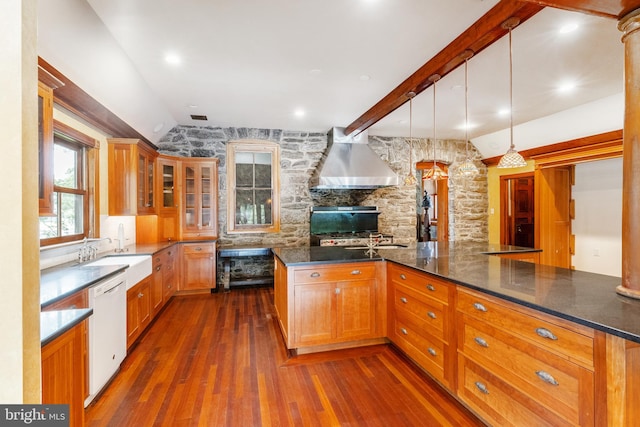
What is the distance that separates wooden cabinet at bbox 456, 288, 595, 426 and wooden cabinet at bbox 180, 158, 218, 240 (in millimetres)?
4233

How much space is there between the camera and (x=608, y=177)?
4797 mm

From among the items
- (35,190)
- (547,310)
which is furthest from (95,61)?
(547,310)

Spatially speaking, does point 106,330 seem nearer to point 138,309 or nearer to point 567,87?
point 138,309

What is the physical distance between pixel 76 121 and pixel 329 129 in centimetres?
367

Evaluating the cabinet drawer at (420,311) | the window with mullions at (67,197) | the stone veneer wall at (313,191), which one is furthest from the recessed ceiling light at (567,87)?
the window with mullions at (67,197)

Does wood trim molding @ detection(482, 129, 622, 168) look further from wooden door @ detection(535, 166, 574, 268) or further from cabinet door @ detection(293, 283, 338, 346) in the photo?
cabinet door @ detection(293, 283, 338, 346)

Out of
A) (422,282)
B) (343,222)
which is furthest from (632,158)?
(343,222)

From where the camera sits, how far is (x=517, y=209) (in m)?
6.35

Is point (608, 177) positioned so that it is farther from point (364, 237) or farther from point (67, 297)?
point (67, 297)

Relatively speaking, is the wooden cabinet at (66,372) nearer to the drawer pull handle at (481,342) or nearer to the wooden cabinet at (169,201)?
the drawer pull handle at (481,342)

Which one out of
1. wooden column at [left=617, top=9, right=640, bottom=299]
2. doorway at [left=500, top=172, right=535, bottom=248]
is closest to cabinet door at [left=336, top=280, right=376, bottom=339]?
wooden column at [left=617, top=9, right=640, bottom=299]

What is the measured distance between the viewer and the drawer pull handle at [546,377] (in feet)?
4.69

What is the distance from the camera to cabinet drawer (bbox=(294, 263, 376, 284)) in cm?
277

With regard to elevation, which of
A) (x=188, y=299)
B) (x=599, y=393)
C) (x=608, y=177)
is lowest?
(x=188, y=299)
